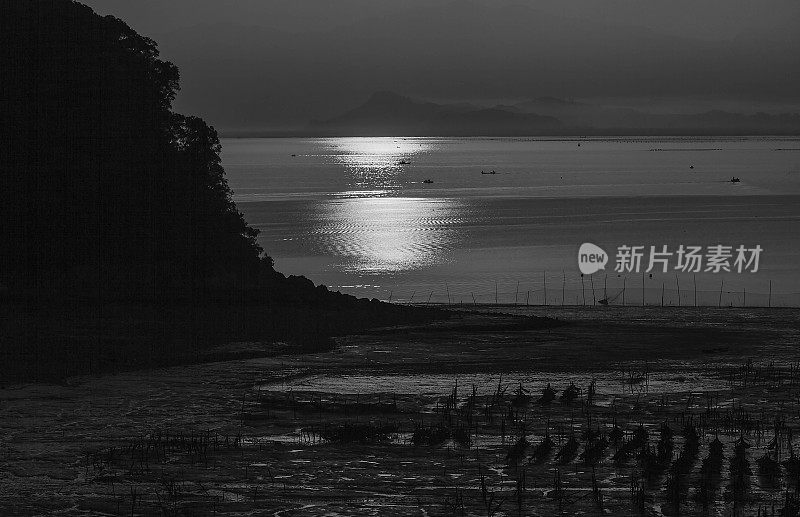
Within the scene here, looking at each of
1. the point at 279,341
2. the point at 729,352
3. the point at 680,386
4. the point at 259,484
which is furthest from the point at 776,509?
the point at 279,341

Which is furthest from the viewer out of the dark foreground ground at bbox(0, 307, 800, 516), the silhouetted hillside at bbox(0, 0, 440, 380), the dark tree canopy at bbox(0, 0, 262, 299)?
the dark tree canopy at bbox(0, 0, 262, 299)

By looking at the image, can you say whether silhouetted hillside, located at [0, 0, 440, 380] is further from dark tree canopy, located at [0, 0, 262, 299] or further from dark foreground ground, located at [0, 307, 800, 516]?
dark foreground ground, located at [0, 307, 800, 516]

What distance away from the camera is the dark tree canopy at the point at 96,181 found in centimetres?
4462

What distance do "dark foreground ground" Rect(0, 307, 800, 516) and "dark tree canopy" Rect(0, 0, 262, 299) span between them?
12283 mm

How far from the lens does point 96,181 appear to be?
4659 cm

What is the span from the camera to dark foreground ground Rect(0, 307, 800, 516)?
1734 cm

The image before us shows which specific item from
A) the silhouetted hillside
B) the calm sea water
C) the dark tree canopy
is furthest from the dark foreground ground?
the calm sea water

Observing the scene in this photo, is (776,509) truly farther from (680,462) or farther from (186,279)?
(186,279)

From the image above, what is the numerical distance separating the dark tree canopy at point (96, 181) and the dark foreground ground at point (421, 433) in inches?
484

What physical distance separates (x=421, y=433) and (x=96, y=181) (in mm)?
29522

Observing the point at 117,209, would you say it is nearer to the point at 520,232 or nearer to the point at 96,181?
the point at 96,181

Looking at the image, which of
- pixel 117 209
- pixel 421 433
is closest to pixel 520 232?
pixel 117 209

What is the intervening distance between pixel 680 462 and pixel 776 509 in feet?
8.78

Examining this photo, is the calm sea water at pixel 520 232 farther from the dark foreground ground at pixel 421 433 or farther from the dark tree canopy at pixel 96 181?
the dark foreground ground at pixel 421 433
